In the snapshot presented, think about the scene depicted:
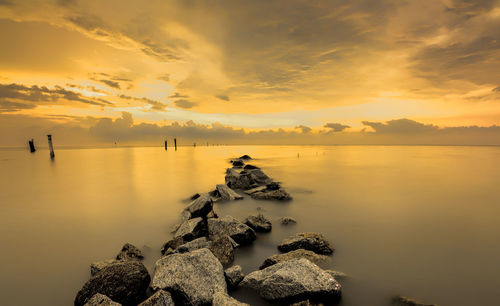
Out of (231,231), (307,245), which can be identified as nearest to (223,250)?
(231,231)

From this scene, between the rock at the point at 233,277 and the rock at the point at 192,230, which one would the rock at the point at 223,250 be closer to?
the rock at the point at 233,277

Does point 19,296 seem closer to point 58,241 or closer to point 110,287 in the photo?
point 110,287

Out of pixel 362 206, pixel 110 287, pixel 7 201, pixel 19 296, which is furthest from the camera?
pixel 7 201

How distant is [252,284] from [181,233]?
3.92 meters

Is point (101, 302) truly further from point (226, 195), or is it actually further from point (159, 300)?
point (226, 195)

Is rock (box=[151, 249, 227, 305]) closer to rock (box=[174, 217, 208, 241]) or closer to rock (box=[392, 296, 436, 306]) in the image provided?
rock (box=[174, 217, 208, 241])

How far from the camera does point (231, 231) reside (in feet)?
27.0

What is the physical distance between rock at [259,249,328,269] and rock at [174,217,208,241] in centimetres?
299

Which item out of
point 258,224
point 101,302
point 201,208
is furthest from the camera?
point 201,208

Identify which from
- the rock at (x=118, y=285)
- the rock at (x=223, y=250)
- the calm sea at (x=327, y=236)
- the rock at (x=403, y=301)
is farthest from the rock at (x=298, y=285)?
the rock at (x=118, y=285)

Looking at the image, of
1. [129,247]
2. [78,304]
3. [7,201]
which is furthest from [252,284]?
[7,201]

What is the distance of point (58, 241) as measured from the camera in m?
9.39

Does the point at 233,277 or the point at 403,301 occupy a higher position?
the point at 233,277

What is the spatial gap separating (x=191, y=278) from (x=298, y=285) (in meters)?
2.28
